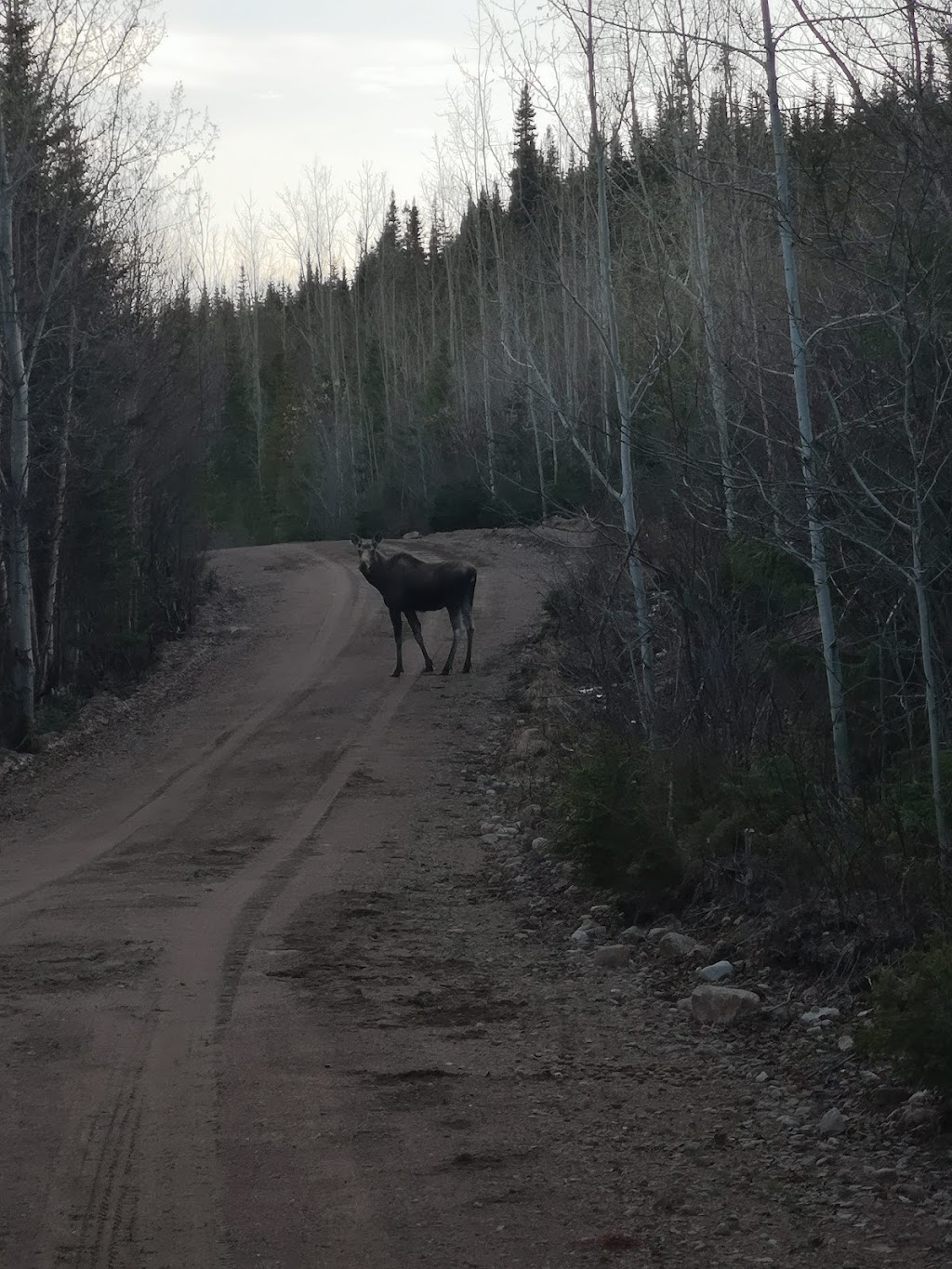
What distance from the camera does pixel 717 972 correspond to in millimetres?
7742

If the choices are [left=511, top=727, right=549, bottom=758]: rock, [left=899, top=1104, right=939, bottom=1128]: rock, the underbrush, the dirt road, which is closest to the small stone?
the underbrush

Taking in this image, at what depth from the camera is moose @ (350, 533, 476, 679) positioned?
2148 cm

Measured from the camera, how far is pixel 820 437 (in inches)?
353

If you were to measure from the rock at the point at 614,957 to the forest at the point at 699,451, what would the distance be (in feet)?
3.05

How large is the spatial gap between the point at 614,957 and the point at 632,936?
1.59 ft

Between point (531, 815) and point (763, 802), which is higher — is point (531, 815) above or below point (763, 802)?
below

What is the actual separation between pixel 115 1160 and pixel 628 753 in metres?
6.31

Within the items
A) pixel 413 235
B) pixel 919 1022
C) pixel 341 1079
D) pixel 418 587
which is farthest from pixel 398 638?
pixel 413 235

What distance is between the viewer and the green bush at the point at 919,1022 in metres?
5.33

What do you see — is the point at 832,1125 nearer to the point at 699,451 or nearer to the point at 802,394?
the point at 802,394

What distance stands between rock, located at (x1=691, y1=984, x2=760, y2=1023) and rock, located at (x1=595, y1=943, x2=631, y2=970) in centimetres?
112

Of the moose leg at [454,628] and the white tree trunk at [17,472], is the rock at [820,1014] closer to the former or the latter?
the white tree trunk at [17,472]

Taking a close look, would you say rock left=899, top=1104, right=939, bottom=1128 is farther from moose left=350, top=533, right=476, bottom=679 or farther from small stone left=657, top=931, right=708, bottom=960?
moose left=350, top=533, right=476, bottom=679

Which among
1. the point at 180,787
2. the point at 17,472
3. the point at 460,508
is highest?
the point at 460,508
